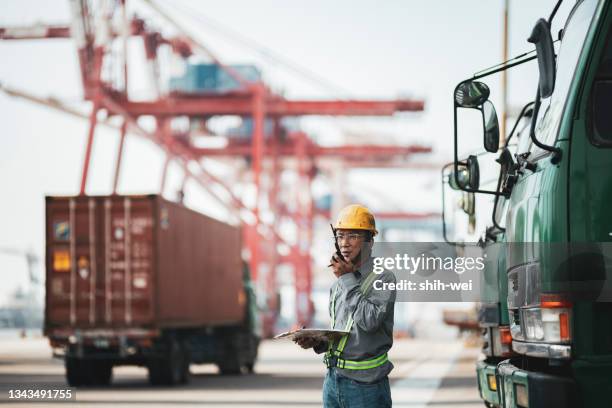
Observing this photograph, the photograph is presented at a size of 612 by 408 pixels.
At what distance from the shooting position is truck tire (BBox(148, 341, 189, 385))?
19.1 meters

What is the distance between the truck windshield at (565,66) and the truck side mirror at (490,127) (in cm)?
25

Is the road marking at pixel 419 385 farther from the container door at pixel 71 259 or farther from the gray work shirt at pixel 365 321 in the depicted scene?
the gray work shirt at pixel 365 321

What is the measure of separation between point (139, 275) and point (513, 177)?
1270 centimetres

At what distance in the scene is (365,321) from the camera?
5.42 meters

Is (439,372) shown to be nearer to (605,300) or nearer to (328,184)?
(605,300)

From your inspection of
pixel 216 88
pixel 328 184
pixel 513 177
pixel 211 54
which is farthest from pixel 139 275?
pixel 328 184

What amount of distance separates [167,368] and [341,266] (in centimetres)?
1401

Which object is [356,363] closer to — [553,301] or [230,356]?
[553,301]

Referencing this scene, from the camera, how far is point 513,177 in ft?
22.6

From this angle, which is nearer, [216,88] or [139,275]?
[139,275]

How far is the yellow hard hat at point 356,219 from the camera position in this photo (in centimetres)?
555

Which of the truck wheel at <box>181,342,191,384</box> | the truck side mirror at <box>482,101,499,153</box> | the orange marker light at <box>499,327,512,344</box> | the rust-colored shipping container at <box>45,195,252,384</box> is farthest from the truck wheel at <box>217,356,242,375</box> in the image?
the truck side mirror at <box>482,101,499,153</box>

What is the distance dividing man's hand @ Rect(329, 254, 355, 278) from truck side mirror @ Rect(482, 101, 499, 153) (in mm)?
1567

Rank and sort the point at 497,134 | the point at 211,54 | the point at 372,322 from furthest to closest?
the point at 211,54 < the point at 497,134 < the point at 372,322
